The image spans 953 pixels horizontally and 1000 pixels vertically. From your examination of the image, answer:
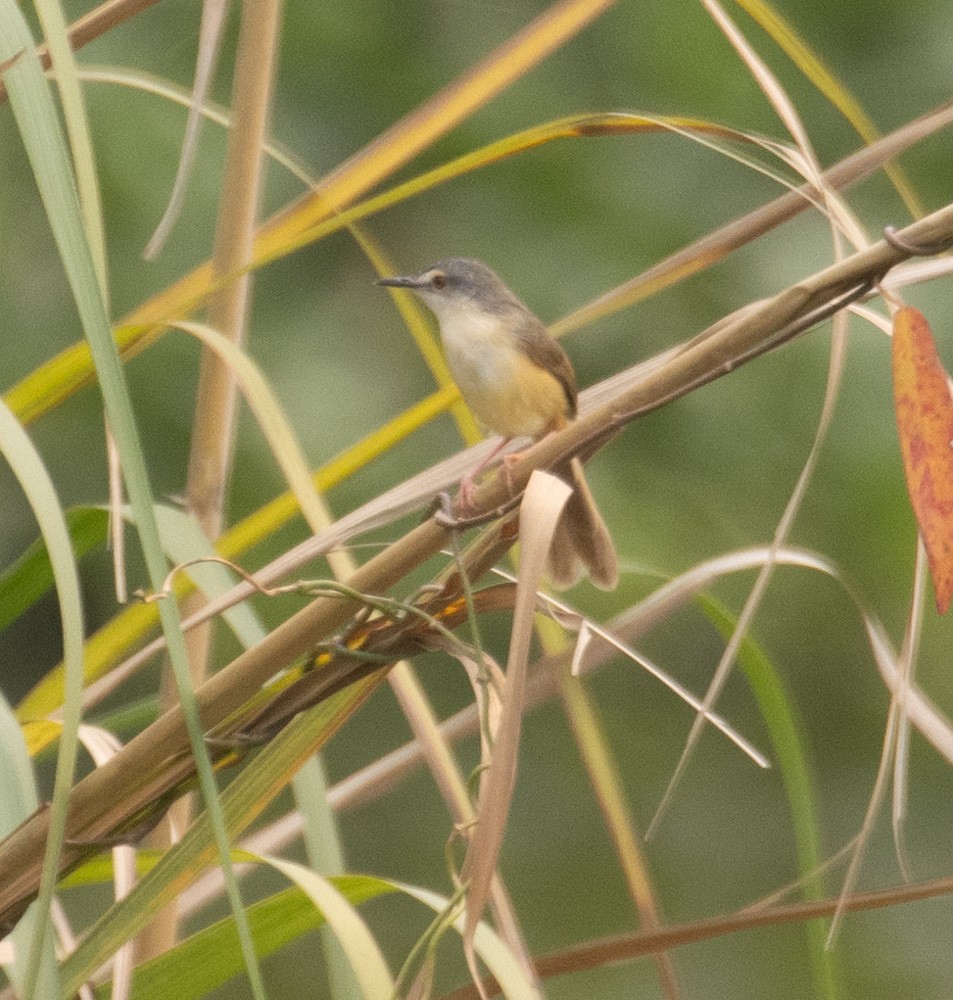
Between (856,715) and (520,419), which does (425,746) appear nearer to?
(520,419)

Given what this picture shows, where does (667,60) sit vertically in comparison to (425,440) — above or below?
above

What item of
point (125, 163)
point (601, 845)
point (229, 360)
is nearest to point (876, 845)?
point (601, 845)

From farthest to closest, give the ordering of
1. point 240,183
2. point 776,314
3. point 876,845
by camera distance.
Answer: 1. point 876,845
2. point 240,183
3. point 776,314

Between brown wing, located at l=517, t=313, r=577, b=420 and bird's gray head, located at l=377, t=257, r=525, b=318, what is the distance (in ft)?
0.27

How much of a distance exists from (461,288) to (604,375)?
3.21ft

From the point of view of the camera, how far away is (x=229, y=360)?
0.95 meters

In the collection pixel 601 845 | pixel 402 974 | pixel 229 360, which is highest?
pixel 229 360

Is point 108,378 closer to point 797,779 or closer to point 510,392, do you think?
point 797,779

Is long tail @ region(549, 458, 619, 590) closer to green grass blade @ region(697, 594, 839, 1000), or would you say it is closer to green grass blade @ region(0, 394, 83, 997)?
green grass blade @ region(697, 594, 839, 1000)

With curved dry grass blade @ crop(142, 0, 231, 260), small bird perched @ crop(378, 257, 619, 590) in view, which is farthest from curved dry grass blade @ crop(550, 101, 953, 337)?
small bird perched @ crop(378, 257, 619, 590)

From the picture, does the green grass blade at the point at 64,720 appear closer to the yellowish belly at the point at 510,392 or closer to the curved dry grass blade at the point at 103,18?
the curved dry grass blade at the point at 103,18

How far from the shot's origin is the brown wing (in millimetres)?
1866

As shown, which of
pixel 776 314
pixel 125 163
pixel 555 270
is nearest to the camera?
pixel 776 314

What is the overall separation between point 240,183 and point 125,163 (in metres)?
1.73
